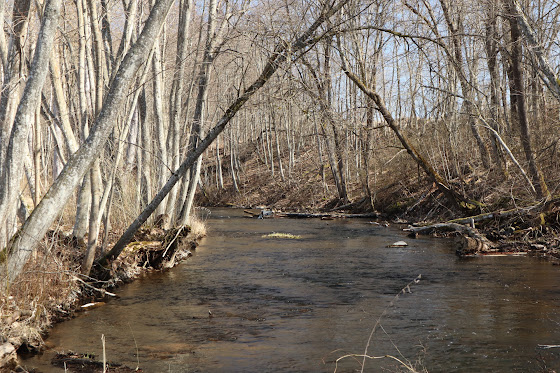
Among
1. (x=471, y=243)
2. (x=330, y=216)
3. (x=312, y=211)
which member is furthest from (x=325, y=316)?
(x=312, y=211)

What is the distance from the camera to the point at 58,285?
7176 millimetres

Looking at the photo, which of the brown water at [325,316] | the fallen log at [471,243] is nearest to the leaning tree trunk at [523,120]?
the fallen log at [471,243]

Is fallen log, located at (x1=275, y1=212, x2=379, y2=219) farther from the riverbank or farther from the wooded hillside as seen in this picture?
the riverbank

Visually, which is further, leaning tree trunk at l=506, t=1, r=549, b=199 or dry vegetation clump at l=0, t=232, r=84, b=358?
leaning tree trunk at l=506, t=1, r=549, b=199

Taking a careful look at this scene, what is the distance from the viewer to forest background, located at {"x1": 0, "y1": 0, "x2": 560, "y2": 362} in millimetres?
5844

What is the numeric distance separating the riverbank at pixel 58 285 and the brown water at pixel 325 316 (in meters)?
0.25

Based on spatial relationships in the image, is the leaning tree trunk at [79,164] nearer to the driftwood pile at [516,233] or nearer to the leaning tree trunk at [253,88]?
the leaning tree trunk at [253,88]

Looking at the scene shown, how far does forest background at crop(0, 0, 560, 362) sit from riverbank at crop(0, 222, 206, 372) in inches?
3.3

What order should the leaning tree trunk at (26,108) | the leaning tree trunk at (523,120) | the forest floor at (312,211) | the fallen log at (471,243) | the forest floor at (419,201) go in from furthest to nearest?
the leaning tree trunk at (523,120), the forest floor at (419,201), the fallen log at (471,243), the forest floor at (312,211), the leaning tree trunk at (26,108)

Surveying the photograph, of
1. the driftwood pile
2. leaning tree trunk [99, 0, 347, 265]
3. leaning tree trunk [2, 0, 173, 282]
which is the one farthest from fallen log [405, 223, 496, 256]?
leaning tree trunk [2, 0, 173, 282]

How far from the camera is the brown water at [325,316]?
5.59 m

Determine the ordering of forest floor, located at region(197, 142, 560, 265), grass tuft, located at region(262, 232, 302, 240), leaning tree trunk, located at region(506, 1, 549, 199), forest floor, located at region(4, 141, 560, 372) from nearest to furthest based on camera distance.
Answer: forest floor, located at region(4, 141, 560, 372) → forest floor, located at region(197, 142, 560, 265) → leaning tree trunk, located at region(506, 1, 549, 199) → grass tuft, located at region(262, 232, 302, 240)

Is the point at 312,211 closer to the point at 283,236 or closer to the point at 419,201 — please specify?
the point at 419,201

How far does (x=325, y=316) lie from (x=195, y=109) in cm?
683
